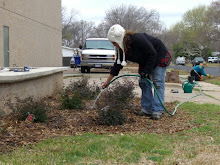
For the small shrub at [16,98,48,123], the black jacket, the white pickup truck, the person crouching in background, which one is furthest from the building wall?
the person crouching in background

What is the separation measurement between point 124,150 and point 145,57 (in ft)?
7.79

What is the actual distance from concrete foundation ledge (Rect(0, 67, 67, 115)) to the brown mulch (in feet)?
1.02

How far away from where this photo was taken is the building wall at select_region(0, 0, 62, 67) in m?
10.8

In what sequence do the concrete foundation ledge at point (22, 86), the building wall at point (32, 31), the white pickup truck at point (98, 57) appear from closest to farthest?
the concrete foundation ledge at point (22, 86), the building wall at point (32, 31), the white pickup truck at point (98, 57)

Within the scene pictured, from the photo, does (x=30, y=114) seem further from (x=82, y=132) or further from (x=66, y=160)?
(x=66, y=160)

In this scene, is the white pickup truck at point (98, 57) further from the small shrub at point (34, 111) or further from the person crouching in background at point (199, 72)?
the small shrub at point (34, 111)

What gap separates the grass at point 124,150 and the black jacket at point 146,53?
1.43 meters

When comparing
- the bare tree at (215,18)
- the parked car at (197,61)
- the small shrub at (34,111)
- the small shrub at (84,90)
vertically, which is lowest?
the small shrub at (34,111)

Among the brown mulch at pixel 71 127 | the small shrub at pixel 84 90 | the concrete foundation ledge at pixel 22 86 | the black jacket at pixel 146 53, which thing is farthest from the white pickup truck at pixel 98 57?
the black jacket at pixel 146 53

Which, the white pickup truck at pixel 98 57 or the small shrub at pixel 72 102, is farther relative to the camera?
the white pickup truck at pixel 98 57

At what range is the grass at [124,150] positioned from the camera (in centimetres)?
368

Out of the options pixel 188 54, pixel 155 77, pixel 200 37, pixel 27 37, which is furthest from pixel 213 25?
pixel 155 77

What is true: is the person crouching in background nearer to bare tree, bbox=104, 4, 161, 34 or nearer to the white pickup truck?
the white pickup truck

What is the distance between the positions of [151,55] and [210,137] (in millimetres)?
1761
